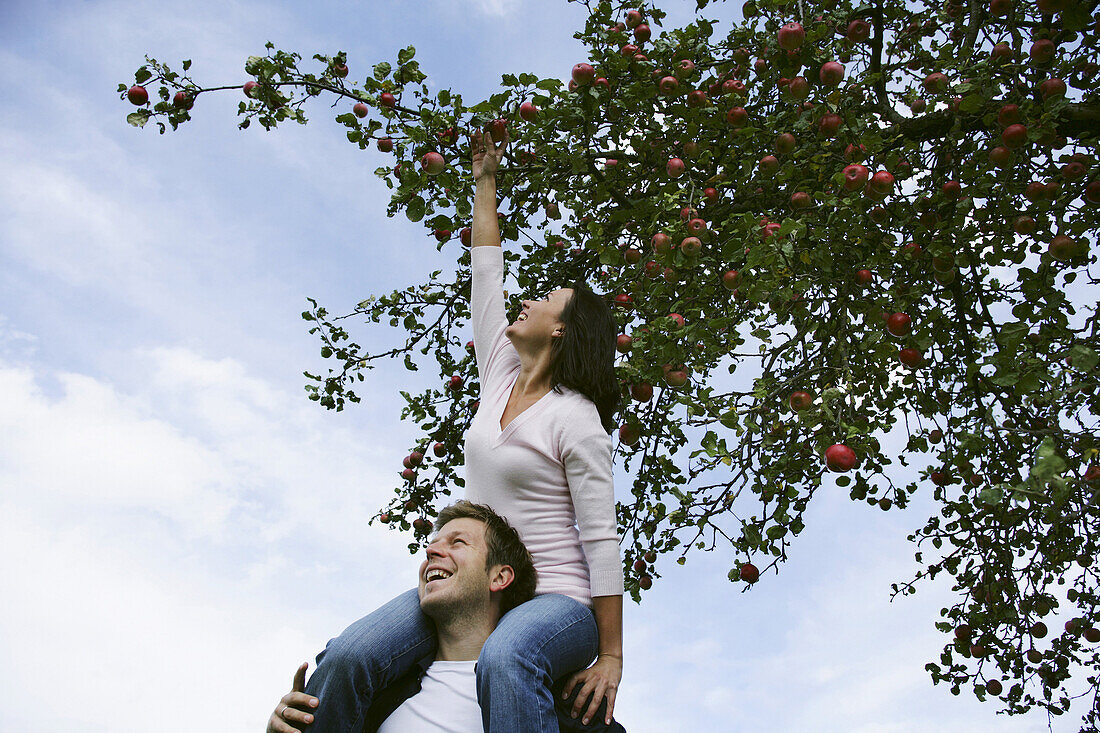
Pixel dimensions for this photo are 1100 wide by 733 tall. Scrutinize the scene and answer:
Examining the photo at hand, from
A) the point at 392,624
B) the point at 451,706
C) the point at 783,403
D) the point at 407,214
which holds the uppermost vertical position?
the point at 407,214

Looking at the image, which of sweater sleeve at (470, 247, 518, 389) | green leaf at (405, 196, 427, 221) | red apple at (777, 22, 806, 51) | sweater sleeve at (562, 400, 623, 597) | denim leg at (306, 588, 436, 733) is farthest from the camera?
green leaf at (405, 196, 427, 221)

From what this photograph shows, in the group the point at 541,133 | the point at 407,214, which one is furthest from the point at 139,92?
the point at 541,133

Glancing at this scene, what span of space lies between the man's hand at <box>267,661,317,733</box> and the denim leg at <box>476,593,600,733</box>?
0.51 meters

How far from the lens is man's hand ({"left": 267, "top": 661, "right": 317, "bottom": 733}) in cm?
221

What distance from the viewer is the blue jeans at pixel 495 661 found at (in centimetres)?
204

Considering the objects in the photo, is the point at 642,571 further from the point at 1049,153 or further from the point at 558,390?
the point at 1049,153

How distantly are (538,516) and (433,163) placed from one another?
5.91ft

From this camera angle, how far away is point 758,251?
3266mm

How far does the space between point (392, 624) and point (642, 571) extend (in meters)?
2.78

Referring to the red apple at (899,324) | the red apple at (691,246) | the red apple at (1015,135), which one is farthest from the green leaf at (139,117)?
the red apple at (1015,135)

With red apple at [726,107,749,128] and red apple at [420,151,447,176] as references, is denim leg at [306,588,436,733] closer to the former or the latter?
red apple at [420,151,447,176]

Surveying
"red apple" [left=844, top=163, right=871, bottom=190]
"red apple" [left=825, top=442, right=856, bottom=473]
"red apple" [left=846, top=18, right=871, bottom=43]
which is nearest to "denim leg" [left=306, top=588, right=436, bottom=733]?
"red apple" [left=825, top=442, right=856, bottom=473]

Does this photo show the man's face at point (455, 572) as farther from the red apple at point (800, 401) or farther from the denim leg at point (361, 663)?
the red apple at point (800, 401)

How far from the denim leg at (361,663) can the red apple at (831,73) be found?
287 cm
